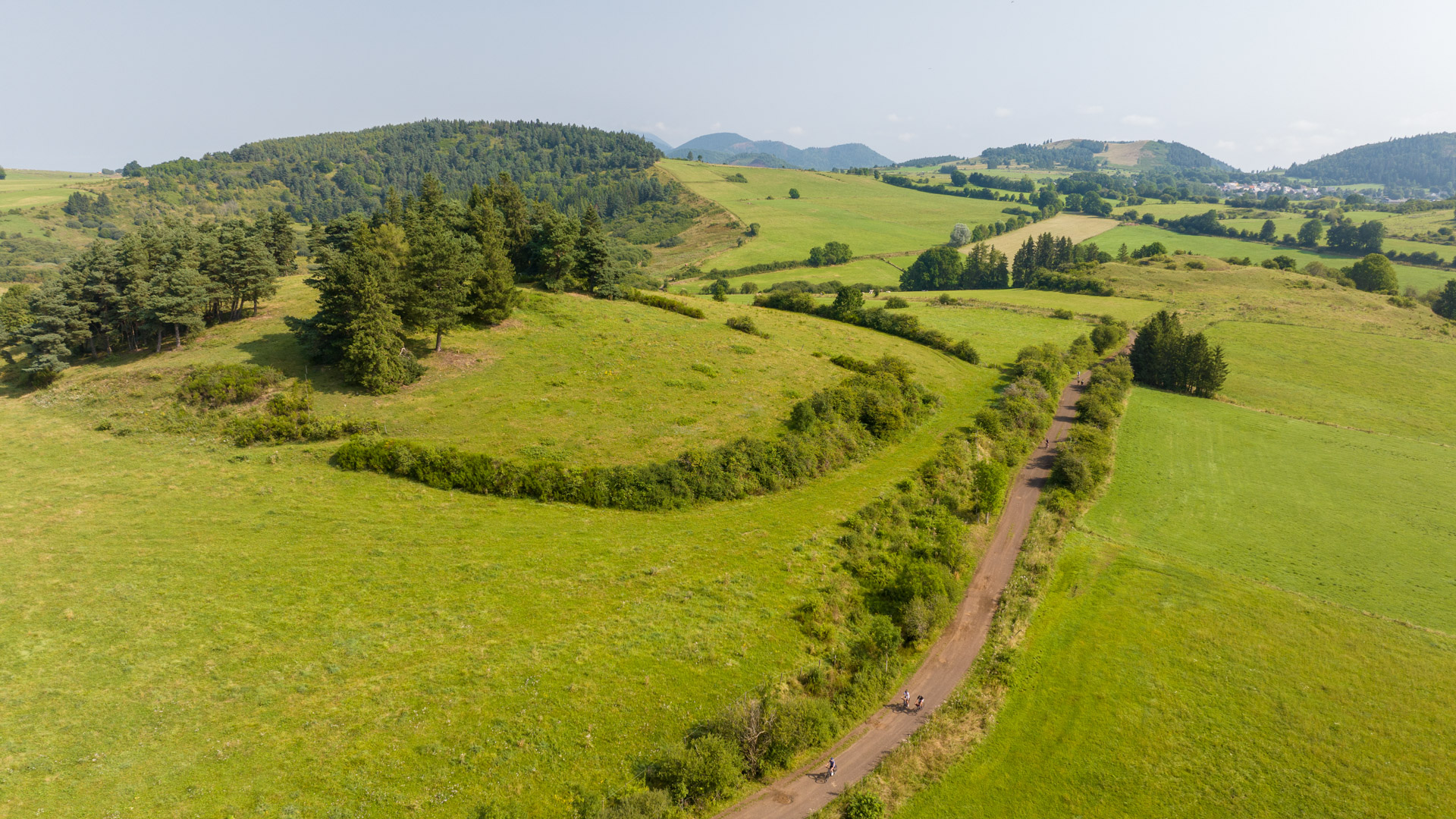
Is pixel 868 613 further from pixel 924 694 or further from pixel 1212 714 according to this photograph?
pixel 1212 714

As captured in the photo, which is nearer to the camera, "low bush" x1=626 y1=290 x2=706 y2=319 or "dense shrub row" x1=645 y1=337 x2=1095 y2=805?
"dense shrub row" x1=645 y1=337 x2=1095 y2=805

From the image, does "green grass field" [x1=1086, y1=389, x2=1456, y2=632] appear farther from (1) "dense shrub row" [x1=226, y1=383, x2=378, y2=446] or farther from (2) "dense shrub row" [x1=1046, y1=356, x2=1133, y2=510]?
(1) "dense shrub row" [x1=226, y1=383, x2=378, y2=446]

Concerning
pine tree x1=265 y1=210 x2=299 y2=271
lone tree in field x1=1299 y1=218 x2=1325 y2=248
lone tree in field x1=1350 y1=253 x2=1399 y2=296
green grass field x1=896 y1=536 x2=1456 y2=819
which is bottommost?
green grass field x1=896 y1=536 x2=1456 y2=819

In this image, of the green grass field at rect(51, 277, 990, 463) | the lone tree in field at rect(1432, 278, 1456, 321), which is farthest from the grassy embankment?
the lone tree in field at rect(1432, 278, 1456, 321)

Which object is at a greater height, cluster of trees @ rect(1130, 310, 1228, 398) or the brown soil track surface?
cluster of trees @ rect(1130, 310, 1228, 398)

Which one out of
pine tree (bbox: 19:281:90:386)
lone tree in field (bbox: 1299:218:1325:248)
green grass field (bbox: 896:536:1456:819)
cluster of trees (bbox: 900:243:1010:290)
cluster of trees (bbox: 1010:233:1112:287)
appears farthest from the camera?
lone tree in field (bbox: 1299:218:1325:248)

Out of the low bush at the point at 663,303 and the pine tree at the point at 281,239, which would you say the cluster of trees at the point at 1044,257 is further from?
the pine tree at the point at 281,239

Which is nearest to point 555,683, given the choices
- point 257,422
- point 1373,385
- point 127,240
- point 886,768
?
point 886,768

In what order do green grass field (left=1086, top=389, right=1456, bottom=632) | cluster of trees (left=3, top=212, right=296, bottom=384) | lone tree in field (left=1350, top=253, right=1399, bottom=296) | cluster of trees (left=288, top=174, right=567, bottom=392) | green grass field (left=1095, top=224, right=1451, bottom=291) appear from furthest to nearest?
green grass field (left=1095, top=224, right=1451, bottom=291), lone tree in field (left=1350, top=253, right=1399, bottom=296), cluster of trees (left=3, top=212, right=296, bottom=384), cluster of trees (left=288, top=174, right=567, bottom=392), green grass field (left=1086, top=389, right=1456, bottom=632)
